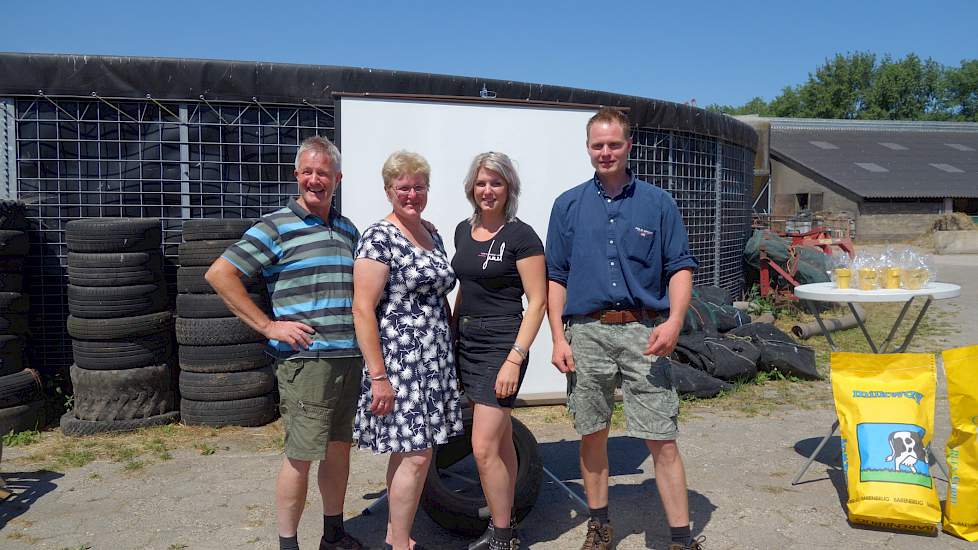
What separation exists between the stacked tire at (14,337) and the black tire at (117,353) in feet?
1.30

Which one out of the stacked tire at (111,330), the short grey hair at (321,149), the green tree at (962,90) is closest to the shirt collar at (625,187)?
the short grey hair at (321,149)

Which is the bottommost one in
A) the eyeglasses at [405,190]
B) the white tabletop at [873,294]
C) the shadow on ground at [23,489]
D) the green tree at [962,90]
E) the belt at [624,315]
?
the shadow on ground at [23,489]

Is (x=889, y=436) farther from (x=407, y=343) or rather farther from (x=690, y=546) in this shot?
(x=407, y=343)

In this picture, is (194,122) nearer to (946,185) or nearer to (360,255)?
(360,255)

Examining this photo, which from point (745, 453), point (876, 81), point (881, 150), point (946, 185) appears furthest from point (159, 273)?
point (876, 81)

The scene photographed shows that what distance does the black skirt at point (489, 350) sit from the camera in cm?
300

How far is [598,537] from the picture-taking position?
129 inches

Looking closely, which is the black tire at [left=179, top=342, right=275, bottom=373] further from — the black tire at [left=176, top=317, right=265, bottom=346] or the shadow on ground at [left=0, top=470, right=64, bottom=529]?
the shadow on ground at [left=0, top=470, right=64, bottom=529]

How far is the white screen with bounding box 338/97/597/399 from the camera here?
5.42 m

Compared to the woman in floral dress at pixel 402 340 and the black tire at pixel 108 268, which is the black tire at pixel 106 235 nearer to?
the black tire at pixel 108 268

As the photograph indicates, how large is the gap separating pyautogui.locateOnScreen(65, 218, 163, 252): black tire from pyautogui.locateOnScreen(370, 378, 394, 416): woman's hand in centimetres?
358

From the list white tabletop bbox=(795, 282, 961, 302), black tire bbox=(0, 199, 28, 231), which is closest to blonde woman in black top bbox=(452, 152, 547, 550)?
white tabletop bbox=(795, 282, 961, 302)

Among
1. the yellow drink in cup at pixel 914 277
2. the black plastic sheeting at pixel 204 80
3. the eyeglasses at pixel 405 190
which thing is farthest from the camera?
the black plastic sheeting at pixel 204 80

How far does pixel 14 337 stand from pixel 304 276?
149 inches
